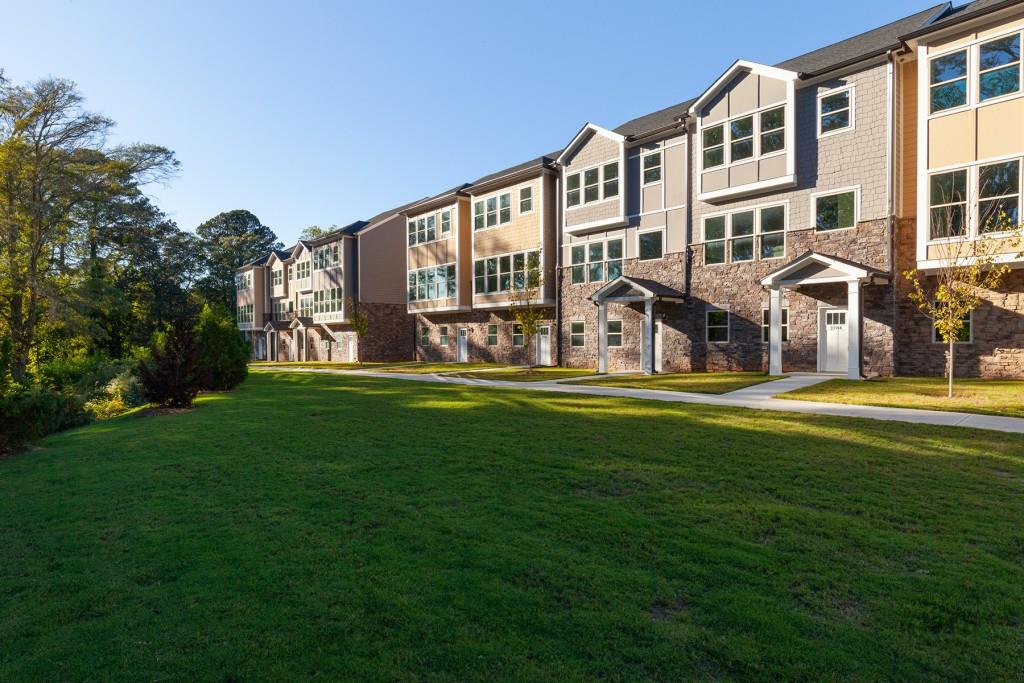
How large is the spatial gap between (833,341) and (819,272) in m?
2.68

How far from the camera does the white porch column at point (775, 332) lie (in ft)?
59.7

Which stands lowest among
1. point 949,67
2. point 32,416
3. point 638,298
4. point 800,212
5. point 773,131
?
point 32,416

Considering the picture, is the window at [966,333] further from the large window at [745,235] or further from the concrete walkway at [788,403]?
the large window at [745,235]

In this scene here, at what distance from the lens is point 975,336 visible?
16172 millimetres

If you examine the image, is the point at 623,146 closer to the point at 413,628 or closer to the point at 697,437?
the point at 697,437

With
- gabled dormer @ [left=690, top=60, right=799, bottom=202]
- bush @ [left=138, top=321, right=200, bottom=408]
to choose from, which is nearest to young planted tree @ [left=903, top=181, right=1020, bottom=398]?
gabled dormer @ [left=690, top=60, right=799, bottom=202]

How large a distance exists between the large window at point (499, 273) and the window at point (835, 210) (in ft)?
40.1

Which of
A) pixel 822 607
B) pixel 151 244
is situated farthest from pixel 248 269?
pixel 822 607

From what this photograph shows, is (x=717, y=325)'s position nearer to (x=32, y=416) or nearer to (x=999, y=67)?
(x=999, y=67)

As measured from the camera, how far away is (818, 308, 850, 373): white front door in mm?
18125

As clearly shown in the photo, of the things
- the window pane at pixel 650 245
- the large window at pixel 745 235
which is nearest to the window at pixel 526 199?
the window pane at pixel 650 245

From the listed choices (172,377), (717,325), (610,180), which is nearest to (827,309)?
(717,325)

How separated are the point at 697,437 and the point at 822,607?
5.11 metres

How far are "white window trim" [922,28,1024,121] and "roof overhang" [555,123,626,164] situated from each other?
10469mm
